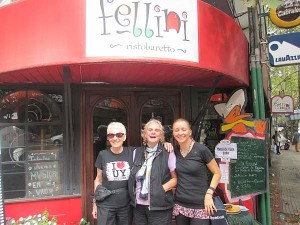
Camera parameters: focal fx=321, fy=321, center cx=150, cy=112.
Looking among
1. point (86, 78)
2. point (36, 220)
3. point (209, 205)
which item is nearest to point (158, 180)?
point (209, 205)

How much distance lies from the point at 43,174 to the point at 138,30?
2760 millimetres

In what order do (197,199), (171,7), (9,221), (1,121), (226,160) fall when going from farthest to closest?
(226,160) → (1,121) → (9,221) → (171,7) → (197,199)

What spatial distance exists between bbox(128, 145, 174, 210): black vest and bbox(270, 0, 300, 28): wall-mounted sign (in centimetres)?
398

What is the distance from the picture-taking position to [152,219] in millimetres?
3508

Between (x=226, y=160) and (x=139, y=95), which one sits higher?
(x=139, y=95)

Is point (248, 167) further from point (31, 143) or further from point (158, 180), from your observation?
point (31, 143)

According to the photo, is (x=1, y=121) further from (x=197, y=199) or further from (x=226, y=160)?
(x=226, y=160)

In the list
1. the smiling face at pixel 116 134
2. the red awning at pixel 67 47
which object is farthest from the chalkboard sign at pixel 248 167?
the smiling face at pixel 116 134

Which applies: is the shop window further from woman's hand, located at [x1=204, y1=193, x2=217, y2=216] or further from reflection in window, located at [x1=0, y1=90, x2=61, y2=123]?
woman's hand, located at [x1=204, y1=193, x2=217, y2=216]

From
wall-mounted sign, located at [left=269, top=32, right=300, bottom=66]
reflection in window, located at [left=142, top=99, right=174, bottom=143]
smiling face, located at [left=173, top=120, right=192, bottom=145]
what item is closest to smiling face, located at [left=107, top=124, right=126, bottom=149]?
smiling face, located at [left=173, top=120, right=192, bottom=145]

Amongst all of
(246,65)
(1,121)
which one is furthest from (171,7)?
(1,121)

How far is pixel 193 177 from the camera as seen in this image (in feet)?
11.6

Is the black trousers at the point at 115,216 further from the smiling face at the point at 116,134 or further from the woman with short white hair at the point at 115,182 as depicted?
the smiling face at the point at 116,134

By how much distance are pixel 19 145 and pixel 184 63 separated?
2.85 metres
